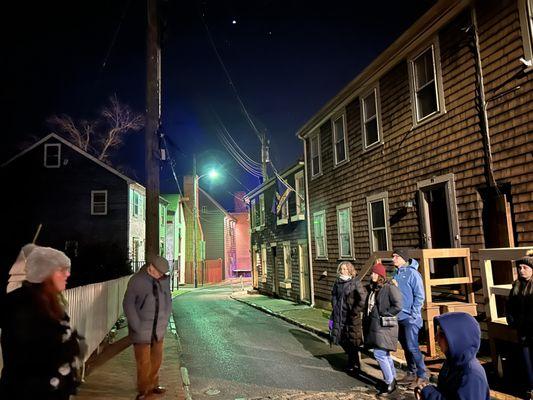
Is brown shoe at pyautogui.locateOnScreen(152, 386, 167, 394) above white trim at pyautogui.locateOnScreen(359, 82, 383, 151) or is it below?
below

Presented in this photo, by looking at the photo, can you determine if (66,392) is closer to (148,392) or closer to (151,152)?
(148,392)

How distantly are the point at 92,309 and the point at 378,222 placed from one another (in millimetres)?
8044

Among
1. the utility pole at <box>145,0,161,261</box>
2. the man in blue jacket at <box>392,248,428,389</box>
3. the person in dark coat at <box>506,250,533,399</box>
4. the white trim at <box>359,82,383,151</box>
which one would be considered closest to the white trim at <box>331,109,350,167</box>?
the white trim at <box>359,82,383,151</box>

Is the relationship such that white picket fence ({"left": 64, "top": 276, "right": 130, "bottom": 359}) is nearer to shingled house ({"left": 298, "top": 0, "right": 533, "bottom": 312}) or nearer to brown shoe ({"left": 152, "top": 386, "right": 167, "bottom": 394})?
brown shoe ({"left": 152, "top": 386, "right": 167, "bottom": 394})

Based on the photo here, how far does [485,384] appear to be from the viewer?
265 cm

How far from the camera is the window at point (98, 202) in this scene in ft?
95.0

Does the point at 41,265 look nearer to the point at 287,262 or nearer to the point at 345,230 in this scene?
the point at 345,230

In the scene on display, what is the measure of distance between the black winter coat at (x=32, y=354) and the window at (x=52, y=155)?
28832 millimetres

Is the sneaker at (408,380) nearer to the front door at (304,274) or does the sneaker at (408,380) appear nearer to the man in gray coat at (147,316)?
the man in gray coat at (147,316)

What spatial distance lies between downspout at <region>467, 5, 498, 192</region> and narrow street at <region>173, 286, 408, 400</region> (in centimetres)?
457

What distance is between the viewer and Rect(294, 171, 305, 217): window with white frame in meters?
19.0

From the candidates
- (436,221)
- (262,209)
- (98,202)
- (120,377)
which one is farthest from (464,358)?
(98,202)

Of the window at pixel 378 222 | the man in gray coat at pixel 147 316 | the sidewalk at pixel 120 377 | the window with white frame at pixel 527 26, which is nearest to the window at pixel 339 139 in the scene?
the window at pixel 378 222

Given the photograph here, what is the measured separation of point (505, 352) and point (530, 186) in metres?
2.82
